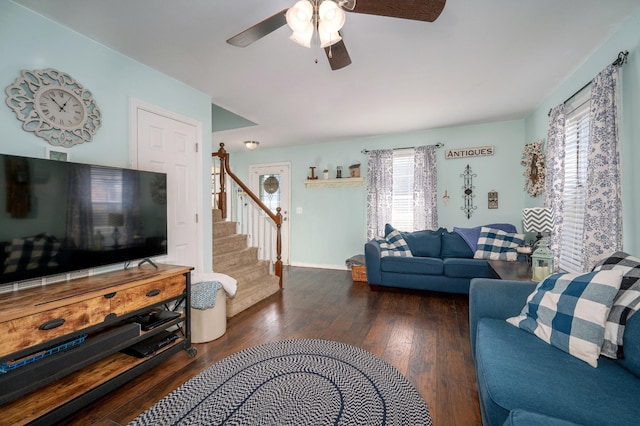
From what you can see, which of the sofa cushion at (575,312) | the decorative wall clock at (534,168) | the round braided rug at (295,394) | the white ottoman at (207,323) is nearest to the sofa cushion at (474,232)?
the decorative wall clock at (534,168)

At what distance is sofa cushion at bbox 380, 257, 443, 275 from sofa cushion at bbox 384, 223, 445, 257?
0.16m

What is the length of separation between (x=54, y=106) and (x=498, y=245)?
16.1 ft

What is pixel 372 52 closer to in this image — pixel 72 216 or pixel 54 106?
pixel 54 106

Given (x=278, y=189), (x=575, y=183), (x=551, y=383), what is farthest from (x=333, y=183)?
(x=551, y=383)

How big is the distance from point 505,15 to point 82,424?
12.1 ft

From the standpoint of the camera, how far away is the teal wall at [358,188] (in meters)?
4.34

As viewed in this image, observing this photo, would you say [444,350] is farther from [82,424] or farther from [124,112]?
[124,112]

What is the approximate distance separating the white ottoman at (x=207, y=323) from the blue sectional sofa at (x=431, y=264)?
223 cm

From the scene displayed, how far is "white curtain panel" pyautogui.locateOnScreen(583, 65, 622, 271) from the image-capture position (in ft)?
6.35

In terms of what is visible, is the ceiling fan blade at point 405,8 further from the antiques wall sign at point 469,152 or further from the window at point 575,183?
the antiques wall sign at point 469,152


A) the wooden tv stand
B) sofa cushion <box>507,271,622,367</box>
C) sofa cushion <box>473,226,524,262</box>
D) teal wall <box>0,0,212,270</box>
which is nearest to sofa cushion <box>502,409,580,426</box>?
sofa cushion <box>507,271,622,367</box>

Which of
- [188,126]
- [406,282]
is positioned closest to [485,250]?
[406,282]

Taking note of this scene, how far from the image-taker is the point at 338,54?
183 cm

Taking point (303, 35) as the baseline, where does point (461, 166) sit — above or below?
below
